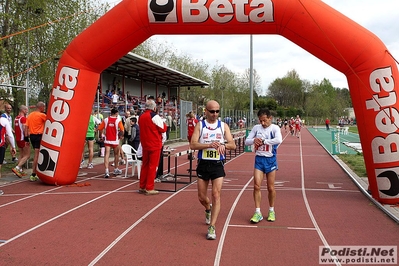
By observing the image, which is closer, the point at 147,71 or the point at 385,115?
the point at 385,115

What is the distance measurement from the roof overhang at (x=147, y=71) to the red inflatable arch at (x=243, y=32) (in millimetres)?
9468

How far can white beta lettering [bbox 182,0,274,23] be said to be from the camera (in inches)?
353

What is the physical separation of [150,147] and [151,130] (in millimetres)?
378

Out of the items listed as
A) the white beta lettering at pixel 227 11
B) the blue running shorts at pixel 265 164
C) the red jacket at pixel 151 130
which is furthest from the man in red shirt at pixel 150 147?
the blue running shorts at pixel 265 164

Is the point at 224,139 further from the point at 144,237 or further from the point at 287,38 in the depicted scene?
the point at 287,38

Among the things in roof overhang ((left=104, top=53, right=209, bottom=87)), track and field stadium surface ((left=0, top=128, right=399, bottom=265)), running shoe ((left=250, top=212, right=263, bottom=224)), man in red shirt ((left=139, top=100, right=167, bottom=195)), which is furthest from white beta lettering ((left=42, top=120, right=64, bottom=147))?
roof overhang ((left=104, top=53, right=209, bottom=87))

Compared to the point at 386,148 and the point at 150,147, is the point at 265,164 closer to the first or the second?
the point at 386,148

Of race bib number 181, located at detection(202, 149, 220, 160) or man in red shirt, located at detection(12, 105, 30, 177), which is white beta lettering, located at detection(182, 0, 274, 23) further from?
man in red shirt, located at detection(12, 105, 30, 177)

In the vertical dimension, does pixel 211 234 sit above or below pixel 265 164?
below

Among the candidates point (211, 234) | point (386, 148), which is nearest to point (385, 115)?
point (386, 148)

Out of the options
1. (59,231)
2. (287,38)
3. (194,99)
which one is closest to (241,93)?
(194,99)

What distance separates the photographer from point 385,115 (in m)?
8.33

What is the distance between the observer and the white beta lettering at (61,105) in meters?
10.0

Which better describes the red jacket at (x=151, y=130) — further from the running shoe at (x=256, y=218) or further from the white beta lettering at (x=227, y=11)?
the running shoe at (x=256, y=218)
